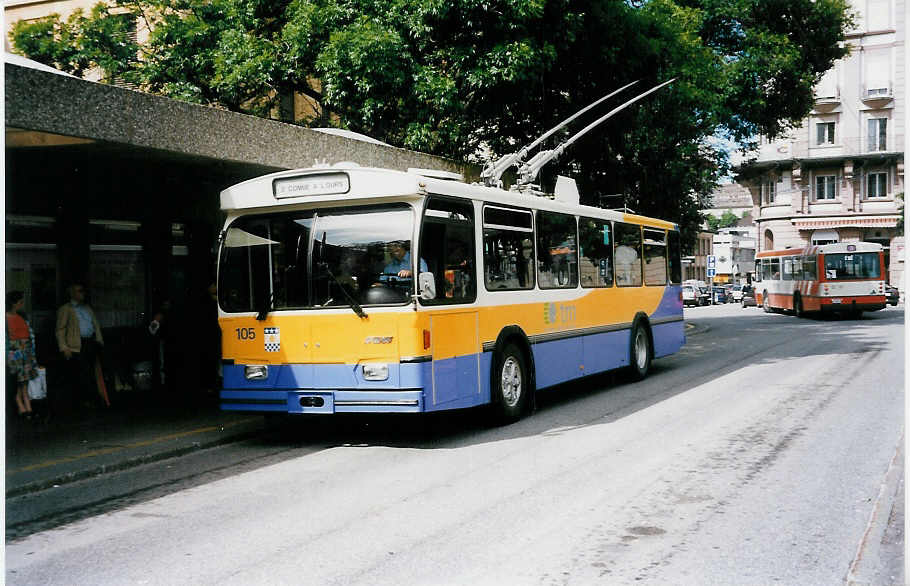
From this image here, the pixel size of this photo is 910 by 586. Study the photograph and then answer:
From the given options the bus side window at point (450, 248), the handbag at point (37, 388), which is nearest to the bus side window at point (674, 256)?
the bus side window at point (450, 248)

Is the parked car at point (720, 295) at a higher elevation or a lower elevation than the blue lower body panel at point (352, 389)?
lower

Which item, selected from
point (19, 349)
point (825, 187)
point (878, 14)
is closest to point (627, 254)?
point (19, 349)

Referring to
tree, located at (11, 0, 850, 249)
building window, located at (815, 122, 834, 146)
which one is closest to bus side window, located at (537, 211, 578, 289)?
tree, located at (11, 0, 850, 249)

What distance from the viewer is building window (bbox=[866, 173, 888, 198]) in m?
59.0

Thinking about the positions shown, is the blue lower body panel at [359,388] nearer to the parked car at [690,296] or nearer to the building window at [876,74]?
the parked car at [690,296]

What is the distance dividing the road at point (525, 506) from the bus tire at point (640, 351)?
3406 millimetres

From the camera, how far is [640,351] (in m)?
15.9

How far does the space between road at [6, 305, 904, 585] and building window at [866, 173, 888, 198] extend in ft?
173

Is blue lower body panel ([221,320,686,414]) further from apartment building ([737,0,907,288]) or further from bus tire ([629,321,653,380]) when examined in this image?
apartment building ([737,0,907,288])

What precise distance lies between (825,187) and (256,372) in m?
A: 58.6

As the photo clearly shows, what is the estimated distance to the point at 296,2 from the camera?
20.9 metres

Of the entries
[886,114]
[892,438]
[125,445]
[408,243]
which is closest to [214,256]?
[125,445]

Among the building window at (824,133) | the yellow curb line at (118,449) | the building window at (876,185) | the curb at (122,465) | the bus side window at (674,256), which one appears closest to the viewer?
the curb at (122,465)

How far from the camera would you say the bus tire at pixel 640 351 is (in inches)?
608
